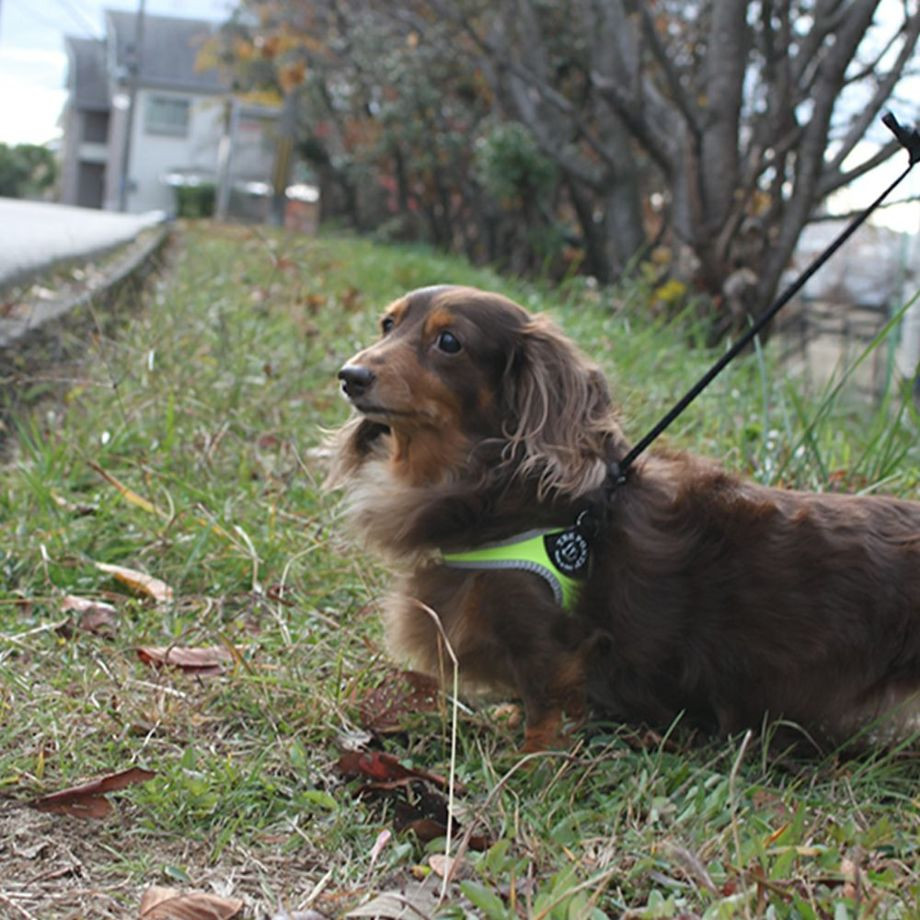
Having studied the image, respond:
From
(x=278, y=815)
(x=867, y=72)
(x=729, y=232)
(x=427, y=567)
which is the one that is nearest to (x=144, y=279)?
(x=729, y=232)

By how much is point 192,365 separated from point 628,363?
187 centimetres

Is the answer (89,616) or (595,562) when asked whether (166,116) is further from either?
(595,562)

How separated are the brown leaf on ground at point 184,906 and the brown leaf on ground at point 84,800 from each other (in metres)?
0.29

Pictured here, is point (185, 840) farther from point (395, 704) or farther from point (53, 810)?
point (395, 704)

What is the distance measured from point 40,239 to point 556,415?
6045 mm

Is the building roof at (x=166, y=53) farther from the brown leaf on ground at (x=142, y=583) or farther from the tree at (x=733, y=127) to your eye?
the brown leaf on ground at (x=142, y=583)

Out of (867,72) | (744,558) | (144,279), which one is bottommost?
(144,279)

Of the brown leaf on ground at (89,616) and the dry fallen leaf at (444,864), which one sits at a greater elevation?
the dry fallen leaf at (444,864)

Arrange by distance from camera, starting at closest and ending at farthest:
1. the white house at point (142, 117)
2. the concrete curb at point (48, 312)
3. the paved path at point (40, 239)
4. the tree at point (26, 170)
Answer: the concrete curb at point (48, 312) → the paved path at point (40, 239) → the white house at point (142, 117) → the tree at point (26, 170)

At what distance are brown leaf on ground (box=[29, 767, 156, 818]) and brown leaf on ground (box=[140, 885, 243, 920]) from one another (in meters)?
0.29

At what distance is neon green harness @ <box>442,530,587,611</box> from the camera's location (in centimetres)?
244

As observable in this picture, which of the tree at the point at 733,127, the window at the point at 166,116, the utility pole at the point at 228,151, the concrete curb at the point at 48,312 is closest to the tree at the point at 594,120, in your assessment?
the tree at the point at 733,127

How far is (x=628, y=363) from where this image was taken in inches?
205

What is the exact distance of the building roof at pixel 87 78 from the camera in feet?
183
